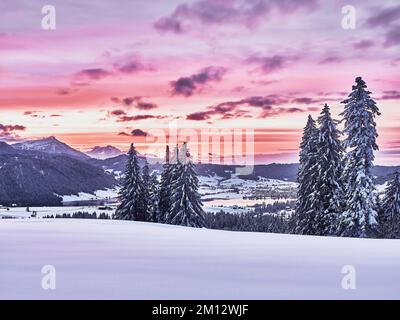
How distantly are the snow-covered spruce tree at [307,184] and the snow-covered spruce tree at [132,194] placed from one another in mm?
18090

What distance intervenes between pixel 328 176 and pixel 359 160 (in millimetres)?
3706

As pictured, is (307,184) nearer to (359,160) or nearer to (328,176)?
(328,176)

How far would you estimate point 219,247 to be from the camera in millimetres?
10211

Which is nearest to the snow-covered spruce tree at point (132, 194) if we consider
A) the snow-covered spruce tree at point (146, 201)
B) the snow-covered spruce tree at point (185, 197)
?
the snow-covered spruce tree at point (146, 201)

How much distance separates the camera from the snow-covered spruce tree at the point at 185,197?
154 feet

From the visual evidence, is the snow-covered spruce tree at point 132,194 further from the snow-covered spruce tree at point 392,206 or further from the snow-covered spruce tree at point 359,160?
the snow-covered spruce tree at point 392,206

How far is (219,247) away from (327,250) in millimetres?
2526

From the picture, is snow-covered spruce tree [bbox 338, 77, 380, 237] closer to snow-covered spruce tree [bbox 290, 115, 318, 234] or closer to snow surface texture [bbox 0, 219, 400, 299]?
snow-covered spruce tree [bbox 290, 115, 318, 234]

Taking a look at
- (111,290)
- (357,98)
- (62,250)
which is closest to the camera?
(111,290)

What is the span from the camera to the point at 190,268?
776 cm

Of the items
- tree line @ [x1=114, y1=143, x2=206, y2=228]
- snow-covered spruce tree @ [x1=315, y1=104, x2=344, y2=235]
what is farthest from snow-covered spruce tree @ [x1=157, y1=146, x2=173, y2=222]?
snow-covered spruce tree @ [x1=315, y1=104, x2=344, y2=235]

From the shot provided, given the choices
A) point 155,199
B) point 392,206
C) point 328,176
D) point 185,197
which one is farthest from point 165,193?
point 392,206
